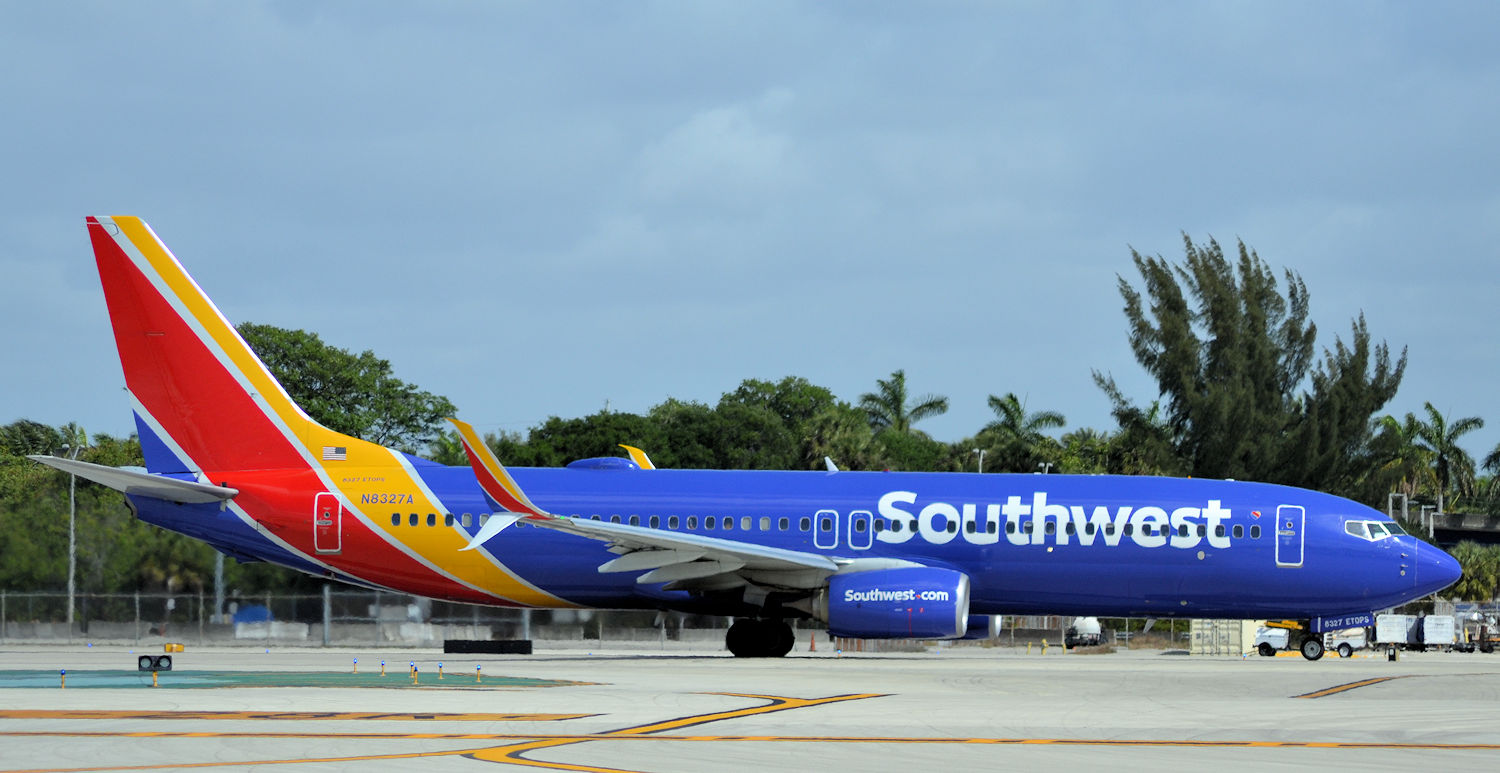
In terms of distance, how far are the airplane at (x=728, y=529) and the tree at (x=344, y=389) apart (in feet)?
161

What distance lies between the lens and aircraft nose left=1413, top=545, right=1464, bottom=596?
2797cm

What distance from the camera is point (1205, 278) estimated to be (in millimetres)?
66750

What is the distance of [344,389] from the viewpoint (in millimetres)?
81438

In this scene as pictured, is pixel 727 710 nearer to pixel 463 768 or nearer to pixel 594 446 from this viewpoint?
pixel 463 768

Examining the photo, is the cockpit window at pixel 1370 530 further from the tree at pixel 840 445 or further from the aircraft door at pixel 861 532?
the tree at pixel 840 445

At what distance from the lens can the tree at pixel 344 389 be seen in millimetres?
80000

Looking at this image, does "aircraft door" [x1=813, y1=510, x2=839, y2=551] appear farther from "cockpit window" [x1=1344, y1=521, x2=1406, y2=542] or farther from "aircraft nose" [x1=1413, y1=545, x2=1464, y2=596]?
"aircraft nose" [x1=1413, y1=545, x2=1464, y2=596]

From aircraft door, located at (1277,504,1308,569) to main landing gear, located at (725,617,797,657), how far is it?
28.6ft

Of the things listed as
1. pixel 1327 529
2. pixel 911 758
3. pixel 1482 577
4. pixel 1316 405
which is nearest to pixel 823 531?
pixel 1327 529

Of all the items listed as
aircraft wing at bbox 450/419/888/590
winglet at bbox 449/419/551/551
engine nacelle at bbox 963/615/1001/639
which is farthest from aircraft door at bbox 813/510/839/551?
winglet at bbox 449/419/551/551

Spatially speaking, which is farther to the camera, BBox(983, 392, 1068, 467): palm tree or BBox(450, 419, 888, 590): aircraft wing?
BBox(983, 392, 1068, 467): palm tree

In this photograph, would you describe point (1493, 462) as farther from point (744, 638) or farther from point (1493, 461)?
point (744, 638)

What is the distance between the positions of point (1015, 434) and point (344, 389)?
36.8 m

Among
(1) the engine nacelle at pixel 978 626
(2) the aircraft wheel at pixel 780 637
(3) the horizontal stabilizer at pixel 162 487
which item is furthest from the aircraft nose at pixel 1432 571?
(3) the horizontal stabilizer at pixel 162 487
